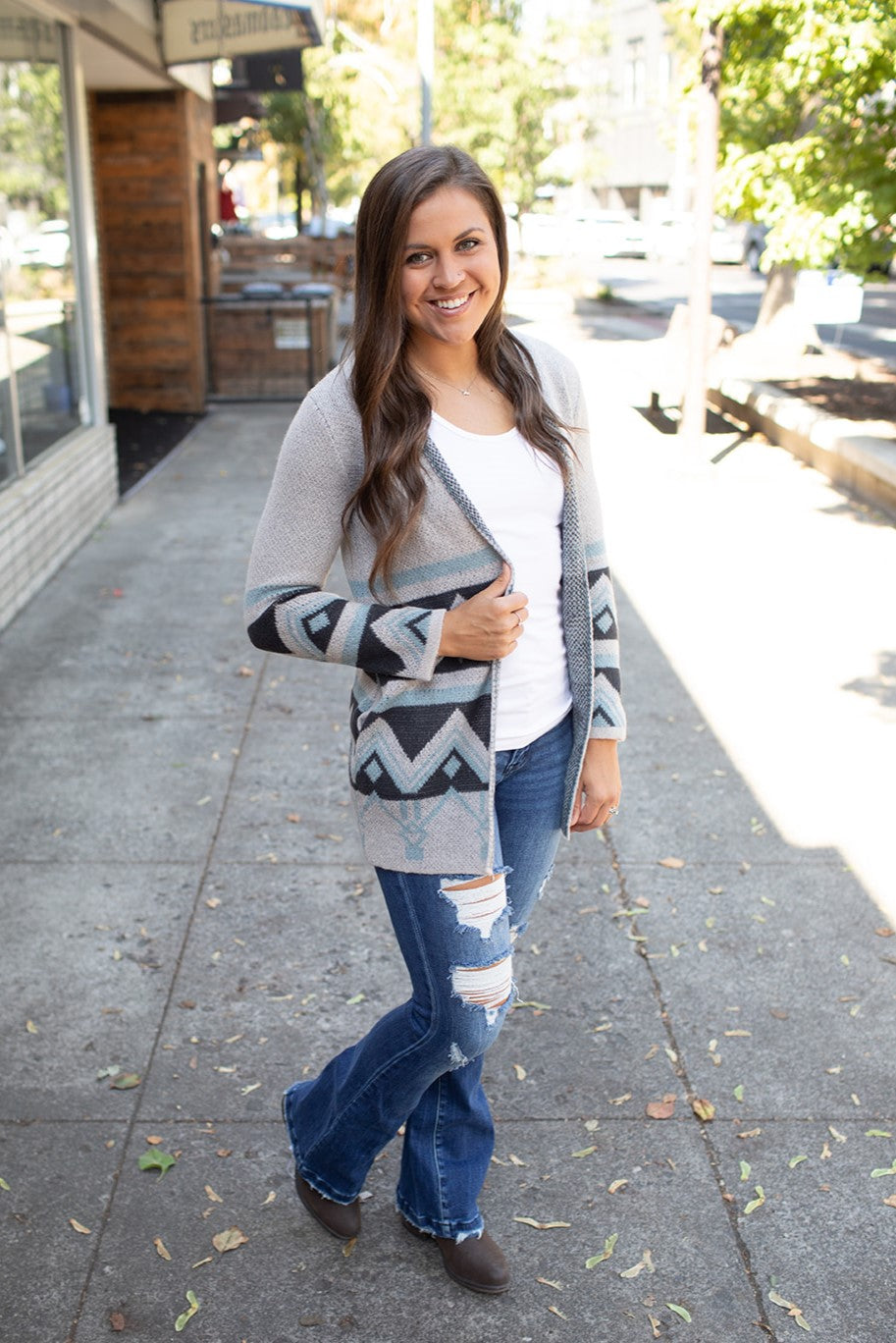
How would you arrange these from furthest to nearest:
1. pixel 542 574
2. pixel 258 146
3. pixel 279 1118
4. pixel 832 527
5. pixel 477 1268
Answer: pixel 258 146 < pixel 832 527 < pixel 279 1118 < pixel 477 1268 < pixel 542 574

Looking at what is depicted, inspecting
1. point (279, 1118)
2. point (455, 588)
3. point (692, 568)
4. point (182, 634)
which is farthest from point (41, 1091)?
point (692, 568)

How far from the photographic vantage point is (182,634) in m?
7.20

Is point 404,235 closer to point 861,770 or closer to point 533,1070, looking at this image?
point 533,1070

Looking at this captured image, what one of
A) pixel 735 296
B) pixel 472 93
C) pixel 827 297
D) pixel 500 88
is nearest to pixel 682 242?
pixel 735 296

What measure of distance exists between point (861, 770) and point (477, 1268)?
3.21 metres

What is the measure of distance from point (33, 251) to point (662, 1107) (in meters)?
6.95

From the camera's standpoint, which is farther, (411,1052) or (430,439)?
(411,1052)

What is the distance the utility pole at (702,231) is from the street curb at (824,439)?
973mm

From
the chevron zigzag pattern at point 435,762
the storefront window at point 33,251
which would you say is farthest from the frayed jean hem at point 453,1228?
the storefront window at point 33,251

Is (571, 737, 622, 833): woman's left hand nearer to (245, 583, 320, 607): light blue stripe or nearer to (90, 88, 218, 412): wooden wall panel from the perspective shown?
(245, 583, 320, 607): light blue stripe

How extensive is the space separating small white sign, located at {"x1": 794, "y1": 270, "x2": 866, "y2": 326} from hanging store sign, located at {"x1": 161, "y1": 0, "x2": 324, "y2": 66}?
21.7ft

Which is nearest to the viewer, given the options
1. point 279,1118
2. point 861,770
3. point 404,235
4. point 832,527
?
point 404,235

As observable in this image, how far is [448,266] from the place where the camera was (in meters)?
2.34

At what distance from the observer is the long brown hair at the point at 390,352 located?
7.55ft
